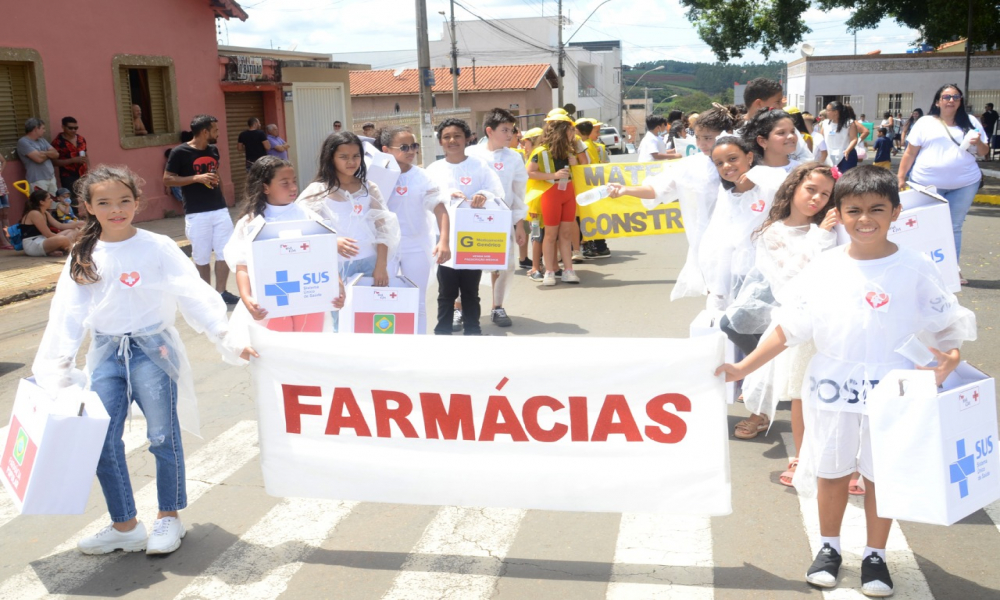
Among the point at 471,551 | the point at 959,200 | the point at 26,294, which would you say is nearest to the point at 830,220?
the point at 471,551

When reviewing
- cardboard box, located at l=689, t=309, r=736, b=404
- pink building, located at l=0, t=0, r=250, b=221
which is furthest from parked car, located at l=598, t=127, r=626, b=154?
cardboard box, located at l=689, t=309, r=736, b=404

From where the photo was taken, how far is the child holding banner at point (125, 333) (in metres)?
4.11

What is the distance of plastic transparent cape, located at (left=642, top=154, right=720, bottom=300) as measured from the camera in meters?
6.56

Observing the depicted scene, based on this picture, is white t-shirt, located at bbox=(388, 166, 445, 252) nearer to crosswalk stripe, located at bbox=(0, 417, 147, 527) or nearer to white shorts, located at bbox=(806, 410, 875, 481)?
crosswalk stripe, located at bbox=(0, 417, 147, 527)

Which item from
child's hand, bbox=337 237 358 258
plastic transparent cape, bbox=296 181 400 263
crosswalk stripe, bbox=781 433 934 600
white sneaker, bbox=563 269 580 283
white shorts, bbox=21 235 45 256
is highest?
plastic transparent cape, bbox=296 181 400 263

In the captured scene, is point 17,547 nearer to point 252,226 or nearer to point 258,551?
point 258,551

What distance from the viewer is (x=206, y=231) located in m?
9.64

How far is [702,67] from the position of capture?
183 meters

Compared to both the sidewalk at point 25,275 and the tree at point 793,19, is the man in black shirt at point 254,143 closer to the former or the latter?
the sidewalk at point 25,275

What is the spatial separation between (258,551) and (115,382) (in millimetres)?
976

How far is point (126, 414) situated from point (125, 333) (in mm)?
391

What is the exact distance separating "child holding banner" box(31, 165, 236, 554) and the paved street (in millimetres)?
287

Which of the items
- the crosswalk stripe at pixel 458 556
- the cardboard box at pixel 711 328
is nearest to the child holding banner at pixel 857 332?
the cardboard box at pixel 711 328

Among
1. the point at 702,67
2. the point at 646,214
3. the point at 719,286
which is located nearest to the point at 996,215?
the point at 646,214
